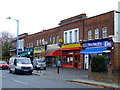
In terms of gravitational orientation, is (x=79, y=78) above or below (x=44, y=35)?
below

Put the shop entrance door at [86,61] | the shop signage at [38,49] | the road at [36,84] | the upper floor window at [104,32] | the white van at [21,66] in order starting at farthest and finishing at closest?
the shop signage at [38,49]
the shop entrance door at [86,61]
the upper floor window at [104,32]
the white van at [21,66]
the road at [36,84]

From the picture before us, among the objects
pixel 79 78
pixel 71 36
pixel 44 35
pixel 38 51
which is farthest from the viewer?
pixel 38 51

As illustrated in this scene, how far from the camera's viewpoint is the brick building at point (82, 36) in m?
25.9

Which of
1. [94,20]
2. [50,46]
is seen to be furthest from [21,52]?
[94,20]

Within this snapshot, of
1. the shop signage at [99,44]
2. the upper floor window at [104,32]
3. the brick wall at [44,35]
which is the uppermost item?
the brick wall at [44,35]

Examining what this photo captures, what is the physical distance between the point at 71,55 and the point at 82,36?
5000 mm

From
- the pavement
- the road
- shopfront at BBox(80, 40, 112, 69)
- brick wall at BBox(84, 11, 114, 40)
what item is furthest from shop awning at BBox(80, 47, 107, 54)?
the road

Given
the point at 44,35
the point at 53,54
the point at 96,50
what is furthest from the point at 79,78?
the point at 44,35

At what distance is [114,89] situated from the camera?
12875 mm

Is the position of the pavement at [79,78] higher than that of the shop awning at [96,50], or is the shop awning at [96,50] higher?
the shop awning at [96,50]

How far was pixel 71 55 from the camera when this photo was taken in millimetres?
35219

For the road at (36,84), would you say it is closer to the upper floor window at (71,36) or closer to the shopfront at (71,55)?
the shopfront at (71,55)

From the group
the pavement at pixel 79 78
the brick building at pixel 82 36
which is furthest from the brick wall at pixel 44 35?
the pavement at pixel 79 78

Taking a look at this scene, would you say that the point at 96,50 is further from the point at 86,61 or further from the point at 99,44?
the point at 86,61
